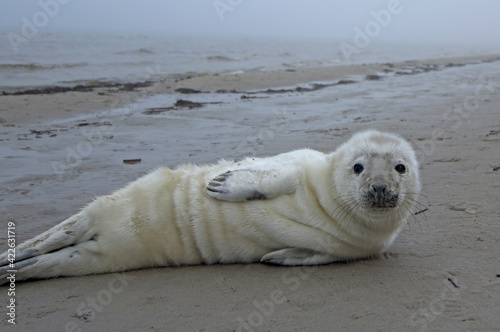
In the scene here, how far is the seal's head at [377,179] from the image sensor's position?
2.71m

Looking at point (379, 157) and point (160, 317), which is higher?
point (379, 157)

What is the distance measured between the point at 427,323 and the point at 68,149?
4.68 m

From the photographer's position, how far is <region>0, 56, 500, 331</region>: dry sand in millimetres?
2334

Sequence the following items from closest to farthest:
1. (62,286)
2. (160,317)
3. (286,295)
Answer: (160,317)
(286,295)
(62,286)

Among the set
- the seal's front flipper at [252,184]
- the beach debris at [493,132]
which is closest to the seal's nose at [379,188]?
the seal's front flipper at [252,184]

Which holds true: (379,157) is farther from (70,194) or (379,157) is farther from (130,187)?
(70,194)

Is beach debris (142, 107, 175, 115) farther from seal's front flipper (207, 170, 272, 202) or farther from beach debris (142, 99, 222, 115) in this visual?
seal's front flipper (207, 170, 272, 202)

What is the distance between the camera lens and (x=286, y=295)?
254cm

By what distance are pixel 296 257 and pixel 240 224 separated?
36cm

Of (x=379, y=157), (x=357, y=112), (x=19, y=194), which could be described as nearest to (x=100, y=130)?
(x=19, y=194)

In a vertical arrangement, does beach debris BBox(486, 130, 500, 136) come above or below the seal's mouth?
below

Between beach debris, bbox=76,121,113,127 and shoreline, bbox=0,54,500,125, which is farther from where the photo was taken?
shoreline, bbox=0,54,500,125

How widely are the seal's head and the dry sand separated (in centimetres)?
31

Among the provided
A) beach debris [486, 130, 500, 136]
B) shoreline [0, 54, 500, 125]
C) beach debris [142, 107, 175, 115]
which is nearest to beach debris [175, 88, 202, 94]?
shoreline [0, 54, 500, 125]
